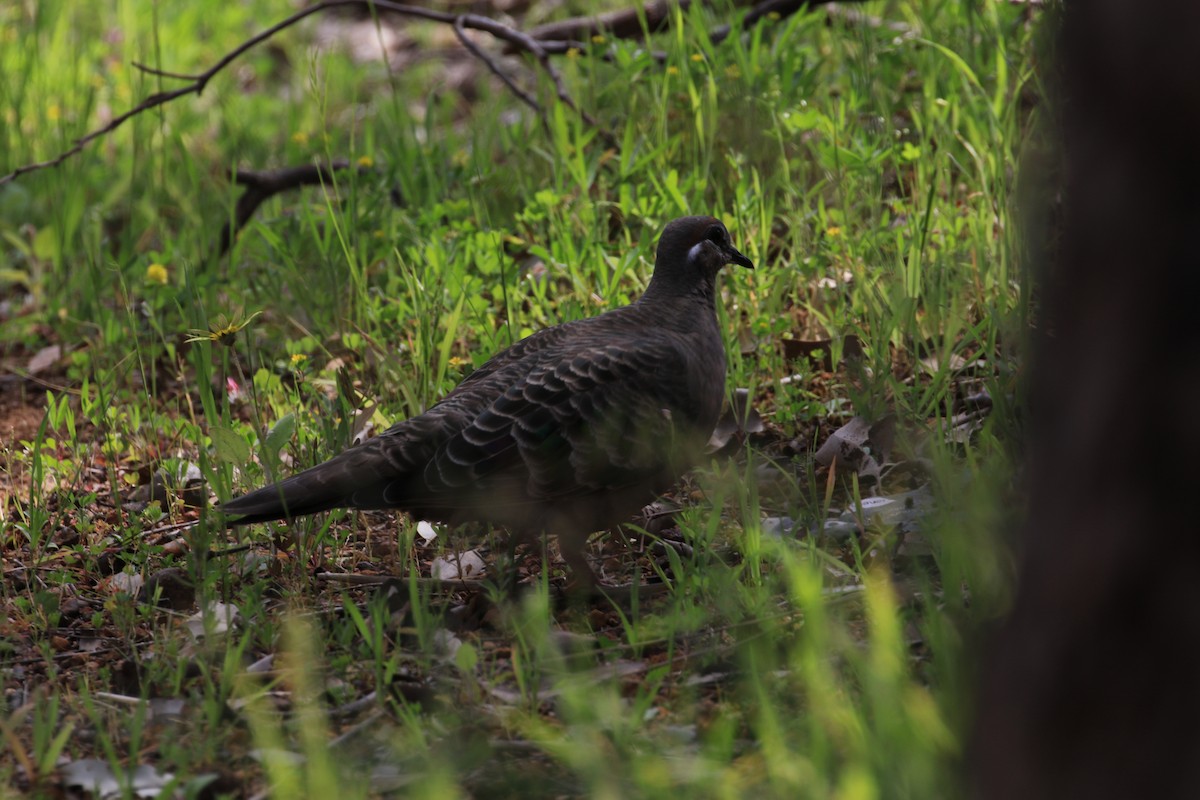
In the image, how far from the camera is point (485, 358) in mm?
4578

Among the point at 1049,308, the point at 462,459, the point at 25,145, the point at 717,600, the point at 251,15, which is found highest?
the point at 251,15

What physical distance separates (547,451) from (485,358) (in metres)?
1.13

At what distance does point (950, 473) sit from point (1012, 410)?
59 cm

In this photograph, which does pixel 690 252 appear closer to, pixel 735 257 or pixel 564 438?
pixel 735 257

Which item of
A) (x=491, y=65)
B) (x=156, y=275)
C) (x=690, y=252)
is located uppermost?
(x=491, y=65)

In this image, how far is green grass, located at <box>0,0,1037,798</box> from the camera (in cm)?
263

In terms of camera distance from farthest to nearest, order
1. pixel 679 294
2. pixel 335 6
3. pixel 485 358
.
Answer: pixel 335 6, pixel 485 358, pixel 679 294

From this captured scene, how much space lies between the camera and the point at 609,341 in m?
3.75

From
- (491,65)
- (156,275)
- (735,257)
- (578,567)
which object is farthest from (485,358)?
(491,65)

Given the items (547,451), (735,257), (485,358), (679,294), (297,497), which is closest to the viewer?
(297,497)

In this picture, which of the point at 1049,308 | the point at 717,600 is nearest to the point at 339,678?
the point at 717,600

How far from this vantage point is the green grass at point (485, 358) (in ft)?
8.63

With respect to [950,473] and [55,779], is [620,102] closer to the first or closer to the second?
[950,473]

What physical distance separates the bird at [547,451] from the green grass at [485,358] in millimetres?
214
